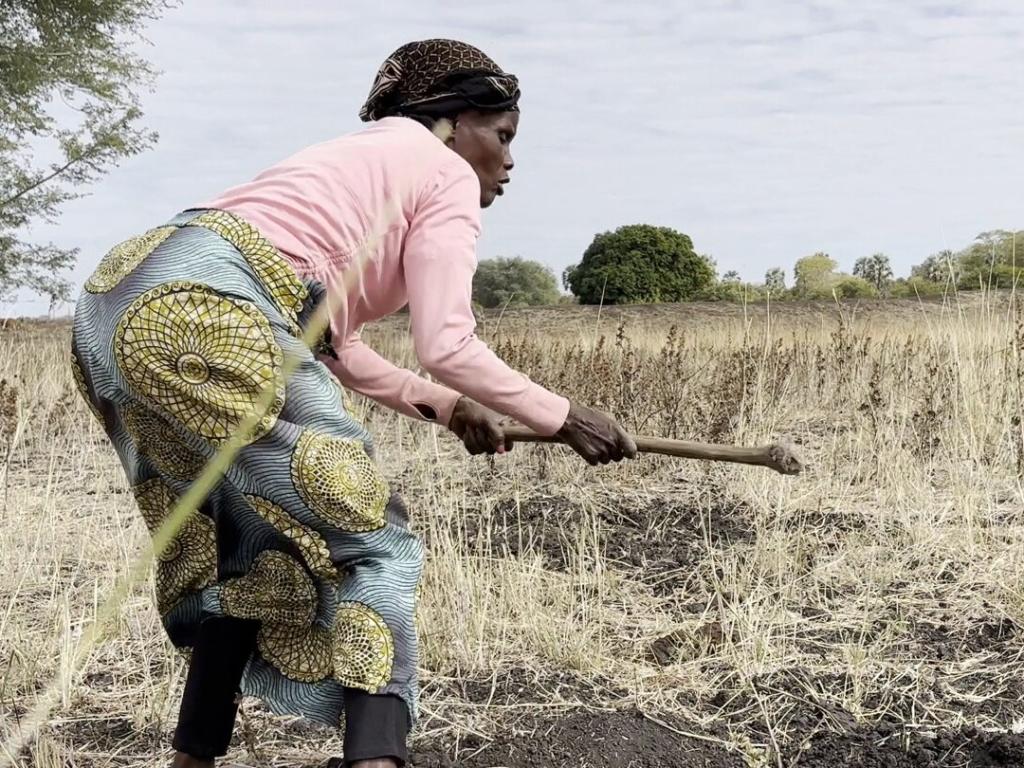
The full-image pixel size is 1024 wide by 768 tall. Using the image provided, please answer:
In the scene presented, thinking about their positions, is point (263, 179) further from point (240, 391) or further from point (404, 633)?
point (404, 633)

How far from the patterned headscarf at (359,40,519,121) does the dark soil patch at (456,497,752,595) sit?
1.97 meters

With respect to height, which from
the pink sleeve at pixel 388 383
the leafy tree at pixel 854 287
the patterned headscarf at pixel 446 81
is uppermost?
the leafy tree at pixel 854 287

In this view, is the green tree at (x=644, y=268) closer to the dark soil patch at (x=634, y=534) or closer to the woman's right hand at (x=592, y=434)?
the dark soil patch at (x=634, y=534)

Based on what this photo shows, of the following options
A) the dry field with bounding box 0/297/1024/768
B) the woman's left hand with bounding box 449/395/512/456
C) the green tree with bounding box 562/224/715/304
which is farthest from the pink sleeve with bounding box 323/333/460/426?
the green tree with bounding box 562/224/715/304

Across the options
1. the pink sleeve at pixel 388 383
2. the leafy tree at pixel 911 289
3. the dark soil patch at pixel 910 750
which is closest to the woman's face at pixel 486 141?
the pink sleeve at pixel 388 383

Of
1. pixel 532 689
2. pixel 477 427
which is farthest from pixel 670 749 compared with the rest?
pixel 477 427

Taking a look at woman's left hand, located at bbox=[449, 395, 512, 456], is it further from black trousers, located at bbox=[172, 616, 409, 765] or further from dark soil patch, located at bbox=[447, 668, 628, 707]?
dark soil patch, located at bbox=[447, 668, 628, 707]

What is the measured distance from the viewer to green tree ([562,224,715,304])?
19766mm

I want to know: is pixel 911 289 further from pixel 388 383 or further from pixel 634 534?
pixel 388 383

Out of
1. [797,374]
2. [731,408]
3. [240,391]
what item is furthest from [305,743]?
[797,374]

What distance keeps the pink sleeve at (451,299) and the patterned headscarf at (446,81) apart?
0.86ft

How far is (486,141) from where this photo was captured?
7.03ft

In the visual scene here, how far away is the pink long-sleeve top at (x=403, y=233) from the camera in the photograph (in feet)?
5.86

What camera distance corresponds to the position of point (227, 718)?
2.07 metres
